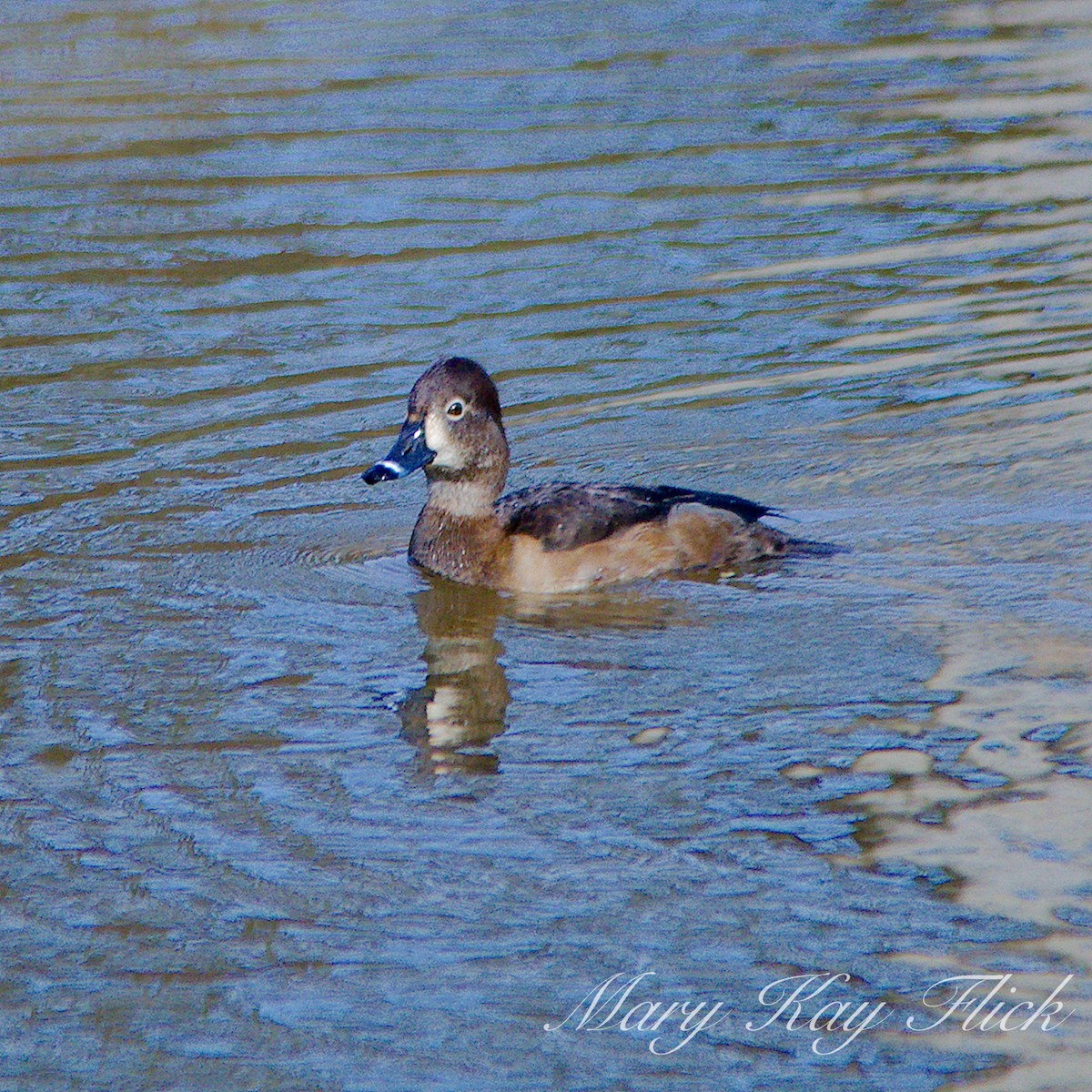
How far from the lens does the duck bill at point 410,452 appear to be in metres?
7.99

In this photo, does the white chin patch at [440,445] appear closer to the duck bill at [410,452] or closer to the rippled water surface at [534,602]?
the duck bill at [410,452]

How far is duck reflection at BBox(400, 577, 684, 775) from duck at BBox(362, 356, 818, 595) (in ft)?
0.37

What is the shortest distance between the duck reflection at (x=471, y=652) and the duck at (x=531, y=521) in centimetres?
11

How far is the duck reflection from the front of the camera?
21.2 ft

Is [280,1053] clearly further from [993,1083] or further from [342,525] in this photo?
[342,525]

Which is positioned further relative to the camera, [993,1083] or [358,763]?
[358,763]

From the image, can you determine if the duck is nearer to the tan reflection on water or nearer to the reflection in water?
the reflection in water

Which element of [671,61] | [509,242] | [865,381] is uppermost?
[671,61]

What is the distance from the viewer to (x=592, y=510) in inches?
Result: 309

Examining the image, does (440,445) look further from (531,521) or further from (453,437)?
(531,521)

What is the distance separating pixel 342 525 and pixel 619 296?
10.2 feet

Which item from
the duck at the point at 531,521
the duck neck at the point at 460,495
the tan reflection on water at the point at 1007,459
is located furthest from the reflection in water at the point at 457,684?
the tan reflection on water at the point at 1007,459

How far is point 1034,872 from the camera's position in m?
5.38

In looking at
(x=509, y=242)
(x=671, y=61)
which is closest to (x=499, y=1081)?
(x=509, y=242)
